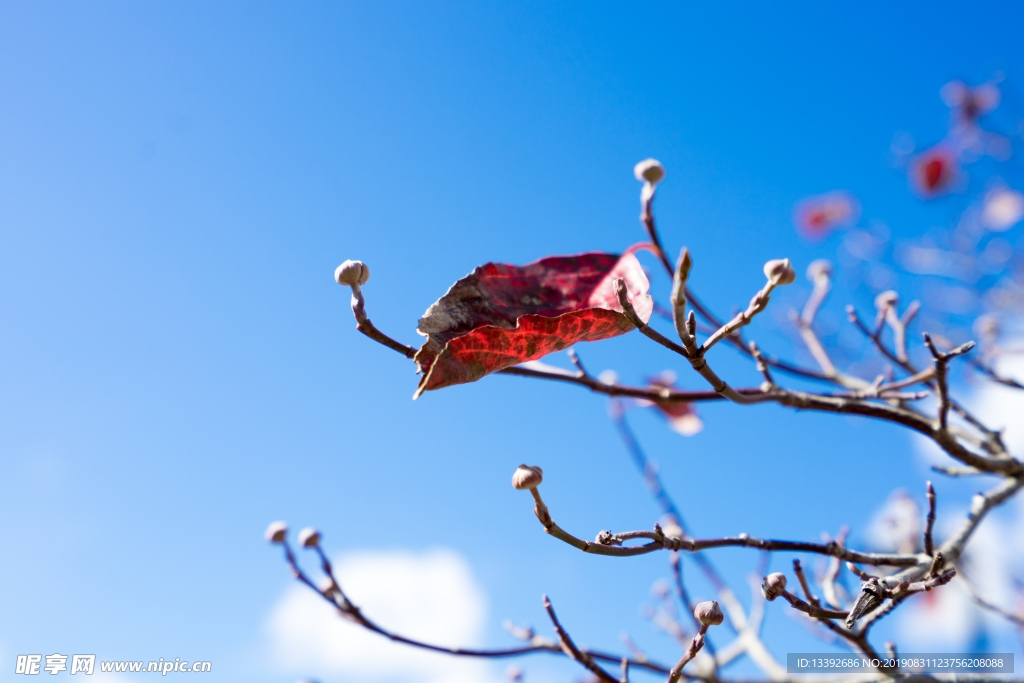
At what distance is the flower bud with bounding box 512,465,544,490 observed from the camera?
0.76m

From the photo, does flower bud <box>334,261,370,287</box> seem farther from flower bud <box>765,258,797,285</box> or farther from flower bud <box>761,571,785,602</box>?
flower bud <box>761,571,785,602</box>

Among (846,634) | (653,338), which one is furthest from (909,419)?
(653,338)

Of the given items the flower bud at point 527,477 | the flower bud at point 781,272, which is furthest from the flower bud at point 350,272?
the flower bud at point 781,272

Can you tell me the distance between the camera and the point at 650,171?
1.15 m

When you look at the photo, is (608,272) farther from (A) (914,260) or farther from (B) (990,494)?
(A) (914,260)

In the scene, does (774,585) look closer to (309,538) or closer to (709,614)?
(709,614)

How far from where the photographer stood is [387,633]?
1.19 metres

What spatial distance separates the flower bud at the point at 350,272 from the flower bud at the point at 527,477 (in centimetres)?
31

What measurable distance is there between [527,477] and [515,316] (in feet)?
0.69

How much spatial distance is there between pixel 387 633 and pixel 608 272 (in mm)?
747

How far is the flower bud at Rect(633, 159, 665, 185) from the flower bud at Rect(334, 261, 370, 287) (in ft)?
1.79

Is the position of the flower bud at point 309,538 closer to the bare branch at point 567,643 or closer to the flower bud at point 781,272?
the bare branch at point 567,643

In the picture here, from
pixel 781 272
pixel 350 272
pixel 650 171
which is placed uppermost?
pixel 650 171

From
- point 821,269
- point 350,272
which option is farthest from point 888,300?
point 350,272
